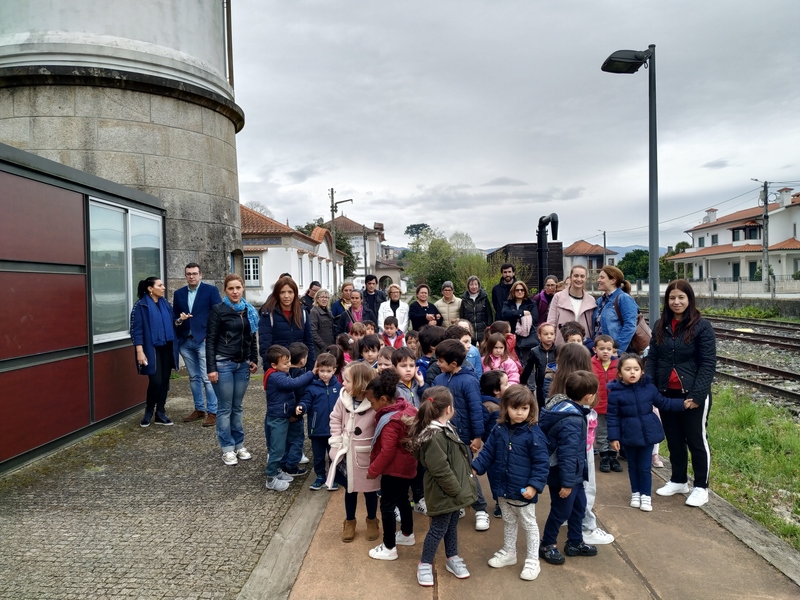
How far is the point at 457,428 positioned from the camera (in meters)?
4.42

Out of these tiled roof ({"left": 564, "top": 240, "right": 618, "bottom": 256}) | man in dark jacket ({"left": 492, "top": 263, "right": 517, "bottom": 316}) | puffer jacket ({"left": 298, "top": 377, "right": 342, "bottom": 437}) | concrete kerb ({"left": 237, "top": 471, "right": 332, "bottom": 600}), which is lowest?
concrete kerb ({"left": 237, "top": 471, "right": 332, "bottom": 600})

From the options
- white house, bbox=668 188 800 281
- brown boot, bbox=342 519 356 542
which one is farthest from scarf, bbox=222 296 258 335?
white house, bbox=668 188 800 281

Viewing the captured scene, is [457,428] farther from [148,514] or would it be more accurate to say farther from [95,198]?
[95,198]

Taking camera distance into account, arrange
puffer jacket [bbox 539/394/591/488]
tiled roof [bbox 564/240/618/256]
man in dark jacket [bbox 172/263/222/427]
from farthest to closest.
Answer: tiled roof [bbox 564/240/618/256], man in dark jacket [bbox 172/263/222/427], puffer jacket [bbox 539/394/591/488]

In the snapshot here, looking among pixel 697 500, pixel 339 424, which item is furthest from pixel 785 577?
pixel 339 424

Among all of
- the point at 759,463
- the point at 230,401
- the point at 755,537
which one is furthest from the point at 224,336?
the point at 759,463

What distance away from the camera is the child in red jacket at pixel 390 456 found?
377cm

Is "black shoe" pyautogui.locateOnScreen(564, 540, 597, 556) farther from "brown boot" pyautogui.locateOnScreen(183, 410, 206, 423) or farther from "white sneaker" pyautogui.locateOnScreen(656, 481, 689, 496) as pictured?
"brown boot" pyautogui.locateOnScreen(183, 410, 206, 423)

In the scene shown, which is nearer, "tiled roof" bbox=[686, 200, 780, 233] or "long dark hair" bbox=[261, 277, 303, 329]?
"long dark hair" bbox=[261, 277, 303, 329]

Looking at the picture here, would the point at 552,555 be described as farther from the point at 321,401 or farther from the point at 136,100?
the point at 136,100

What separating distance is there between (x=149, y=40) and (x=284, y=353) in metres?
8.04

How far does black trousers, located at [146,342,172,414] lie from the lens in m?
7.20

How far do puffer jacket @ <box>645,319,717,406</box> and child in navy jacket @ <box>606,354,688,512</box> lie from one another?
0.53ft

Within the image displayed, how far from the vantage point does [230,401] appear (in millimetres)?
5824
